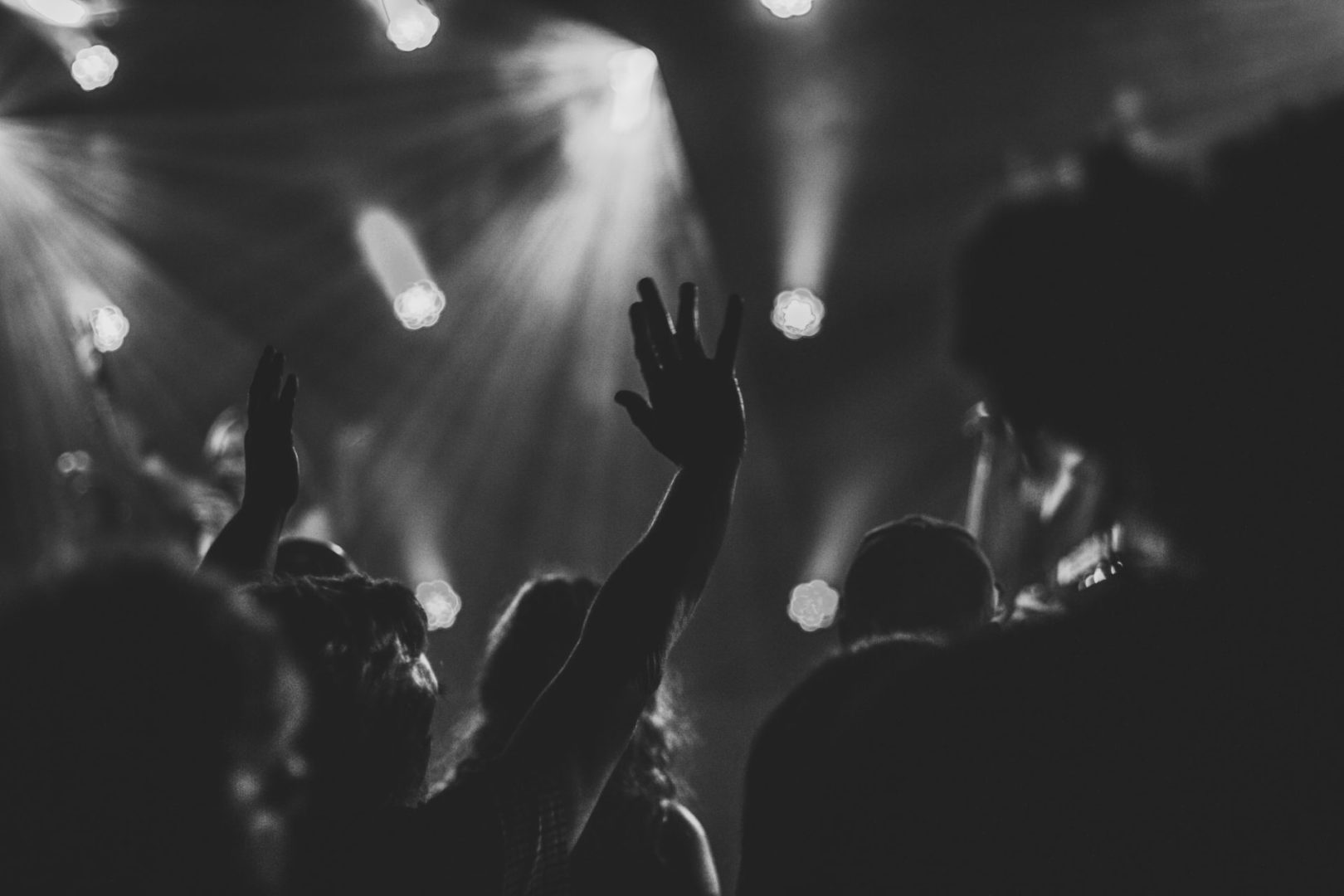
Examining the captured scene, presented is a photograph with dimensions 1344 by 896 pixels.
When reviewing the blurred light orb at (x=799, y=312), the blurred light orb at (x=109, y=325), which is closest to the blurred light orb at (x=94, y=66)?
the blurred light orb at (x=109, y=325)

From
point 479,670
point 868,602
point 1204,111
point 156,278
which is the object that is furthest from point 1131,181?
point 156,278

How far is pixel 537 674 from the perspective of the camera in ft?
7.03

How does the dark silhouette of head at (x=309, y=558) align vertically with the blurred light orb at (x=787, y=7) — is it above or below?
below

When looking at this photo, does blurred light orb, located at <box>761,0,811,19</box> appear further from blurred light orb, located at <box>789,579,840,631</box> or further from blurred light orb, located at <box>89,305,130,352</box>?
blurred light orb, located at <box>89,305,130,352</box>

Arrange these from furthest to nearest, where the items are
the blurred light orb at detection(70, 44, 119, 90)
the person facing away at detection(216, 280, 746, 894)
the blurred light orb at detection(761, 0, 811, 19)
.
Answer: the blurred light orb at detection(70, 44, 119, 90) < the blurred light orb at detection(761, 0, 811, 19) < the person facing away at detection(216, 280, 746, 894)

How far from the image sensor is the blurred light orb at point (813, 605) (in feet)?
19.9

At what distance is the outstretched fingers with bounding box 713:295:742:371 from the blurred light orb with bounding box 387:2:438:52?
3.94 meters

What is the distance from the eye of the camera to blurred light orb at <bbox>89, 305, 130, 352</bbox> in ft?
19.7

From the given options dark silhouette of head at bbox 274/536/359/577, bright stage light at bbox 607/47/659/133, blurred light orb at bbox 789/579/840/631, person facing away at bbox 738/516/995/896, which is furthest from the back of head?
blurred light orb at bbox 789/579/840/631

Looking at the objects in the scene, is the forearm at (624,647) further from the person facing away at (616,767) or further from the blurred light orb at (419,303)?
the blurred light orb at (419,303)

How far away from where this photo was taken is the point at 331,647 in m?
1.18

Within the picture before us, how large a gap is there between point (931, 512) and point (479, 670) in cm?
402

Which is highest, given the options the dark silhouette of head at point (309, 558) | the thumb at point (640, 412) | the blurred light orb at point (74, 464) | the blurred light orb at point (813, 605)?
the thumb at point (640, 412)

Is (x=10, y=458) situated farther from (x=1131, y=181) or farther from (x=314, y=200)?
(x=1131, y=181)
